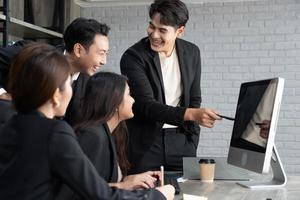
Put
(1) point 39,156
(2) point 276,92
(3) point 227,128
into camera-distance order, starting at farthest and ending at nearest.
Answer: (3) point 227,128 → (2) point 276,92 → (1) point 39,156

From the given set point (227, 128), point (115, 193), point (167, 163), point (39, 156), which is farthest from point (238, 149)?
point (227, 128)

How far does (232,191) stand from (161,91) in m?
0.65

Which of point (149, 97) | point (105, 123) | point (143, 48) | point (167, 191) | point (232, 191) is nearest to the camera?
point (167, 191)

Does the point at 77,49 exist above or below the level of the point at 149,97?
above

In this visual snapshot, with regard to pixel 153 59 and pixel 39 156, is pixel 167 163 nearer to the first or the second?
pixel 153 59

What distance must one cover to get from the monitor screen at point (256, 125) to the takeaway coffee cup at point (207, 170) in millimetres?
97

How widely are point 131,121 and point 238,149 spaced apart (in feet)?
1.80

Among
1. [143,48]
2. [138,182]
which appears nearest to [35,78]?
[138,182]

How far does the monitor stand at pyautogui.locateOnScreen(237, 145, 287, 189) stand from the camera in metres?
1.98

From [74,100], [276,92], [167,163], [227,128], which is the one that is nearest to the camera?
[276,92]

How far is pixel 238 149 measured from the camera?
212 cm

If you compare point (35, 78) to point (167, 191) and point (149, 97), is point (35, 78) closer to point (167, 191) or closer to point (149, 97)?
point (167, 191)

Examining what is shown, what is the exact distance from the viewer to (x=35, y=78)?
1.18 m

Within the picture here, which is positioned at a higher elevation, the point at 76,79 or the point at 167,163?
the point at 76,79
